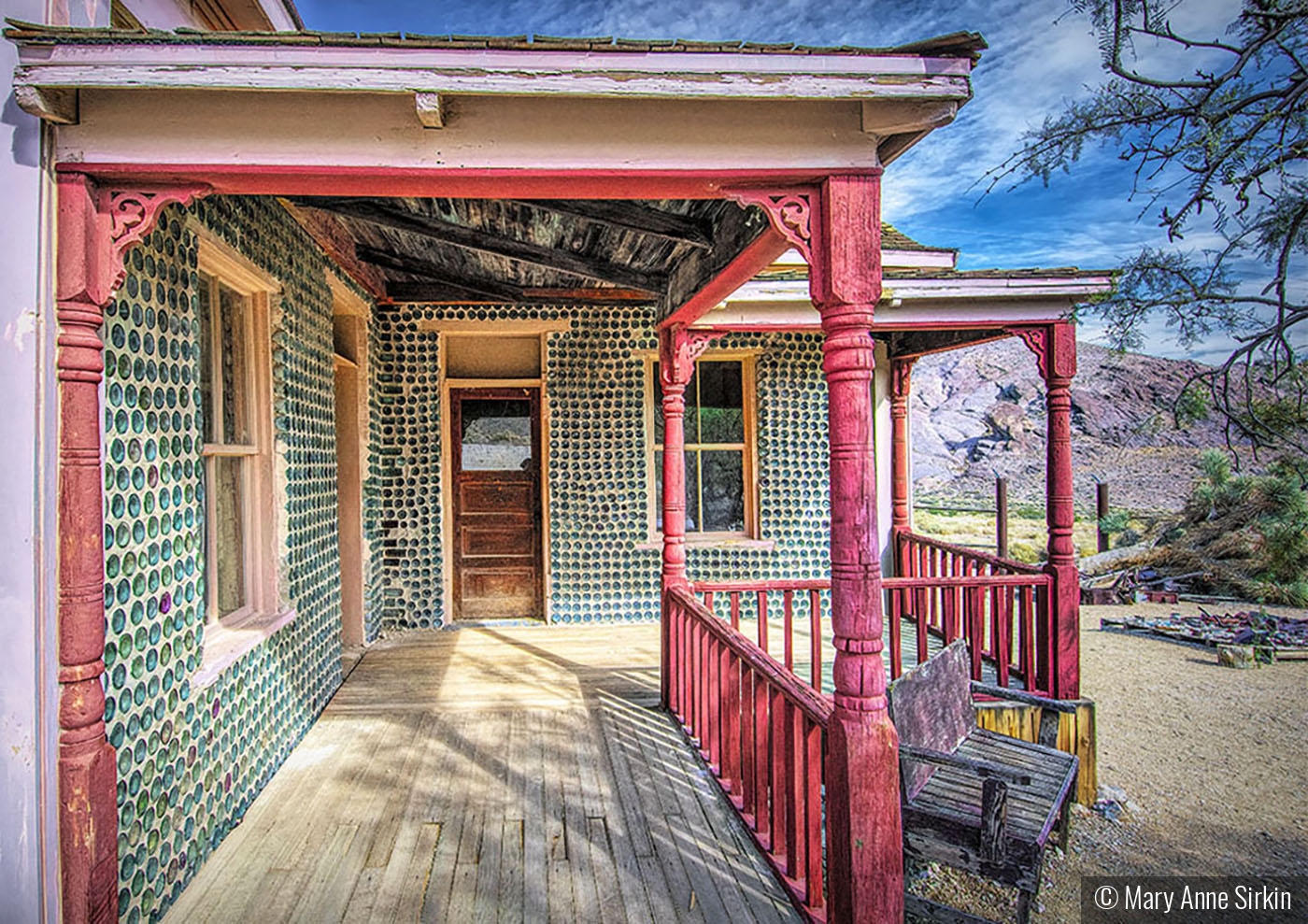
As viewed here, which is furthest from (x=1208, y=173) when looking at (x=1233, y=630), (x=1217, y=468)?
(x=1217, y=468)

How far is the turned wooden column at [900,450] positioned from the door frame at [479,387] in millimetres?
3202

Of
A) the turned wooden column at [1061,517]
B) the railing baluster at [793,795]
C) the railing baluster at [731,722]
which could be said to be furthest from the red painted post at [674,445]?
the turned wooden column at [1061,517]

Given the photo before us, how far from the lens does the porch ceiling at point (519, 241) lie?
325cm

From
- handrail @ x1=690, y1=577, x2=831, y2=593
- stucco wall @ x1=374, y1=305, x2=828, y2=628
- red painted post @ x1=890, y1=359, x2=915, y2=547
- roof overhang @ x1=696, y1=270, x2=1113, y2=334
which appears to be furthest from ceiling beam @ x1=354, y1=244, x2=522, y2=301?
red painted post @ x1=890, y1=359, x2=915, y2=547

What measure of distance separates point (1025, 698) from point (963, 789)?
1212mm

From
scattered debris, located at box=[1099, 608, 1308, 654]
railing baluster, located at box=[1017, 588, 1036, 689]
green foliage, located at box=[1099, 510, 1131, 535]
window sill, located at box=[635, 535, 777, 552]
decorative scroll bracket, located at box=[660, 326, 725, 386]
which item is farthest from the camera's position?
green foliage, located at box=[1099, 510, 1131, 535]

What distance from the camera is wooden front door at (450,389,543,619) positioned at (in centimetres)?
659

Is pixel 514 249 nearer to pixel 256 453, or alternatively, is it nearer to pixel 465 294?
pixel 256 453

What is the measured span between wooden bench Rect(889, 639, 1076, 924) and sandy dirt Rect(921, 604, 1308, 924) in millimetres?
831

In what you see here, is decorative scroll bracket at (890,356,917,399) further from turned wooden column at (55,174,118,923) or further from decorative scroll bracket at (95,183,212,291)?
turned wooden column at (55,174,118,923)

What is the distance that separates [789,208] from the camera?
2.28m

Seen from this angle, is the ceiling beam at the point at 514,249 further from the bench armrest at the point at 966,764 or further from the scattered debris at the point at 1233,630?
the scattered debris at the point at 1233,630

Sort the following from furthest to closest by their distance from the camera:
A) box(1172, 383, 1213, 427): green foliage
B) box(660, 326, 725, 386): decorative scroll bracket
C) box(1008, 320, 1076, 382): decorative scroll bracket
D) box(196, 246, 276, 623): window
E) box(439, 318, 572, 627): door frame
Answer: box(439, 318, 572, 627): door frame
box(1008, 320, 1076, 382): decorative scroll bracket
box(660, 326, 725, 386): decorative scroll bracket
box(1172, 383, 1213, 427): green foliage
box(196, 246, 276, 623): window

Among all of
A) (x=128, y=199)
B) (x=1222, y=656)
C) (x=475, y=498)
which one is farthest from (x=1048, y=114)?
(x=1222, y=656)
